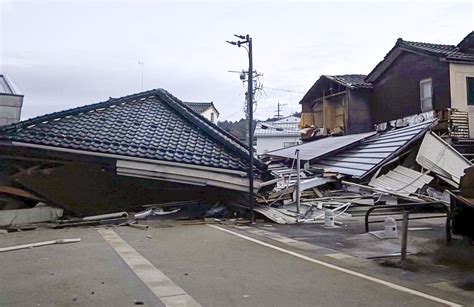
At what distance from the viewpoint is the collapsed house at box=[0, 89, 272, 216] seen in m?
11.7

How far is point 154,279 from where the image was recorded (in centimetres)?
577

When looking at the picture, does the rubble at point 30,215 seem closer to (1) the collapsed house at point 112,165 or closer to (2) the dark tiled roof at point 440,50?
(1) the collapsed house at point 112,165

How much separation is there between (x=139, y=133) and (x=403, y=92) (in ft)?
51.9

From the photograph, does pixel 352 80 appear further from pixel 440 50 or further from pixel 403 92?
pixel 440 50

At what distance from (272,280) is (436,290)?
1939 millimetres

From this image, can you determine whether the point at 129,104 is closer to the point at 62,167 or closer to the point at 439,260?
the point at 62,167

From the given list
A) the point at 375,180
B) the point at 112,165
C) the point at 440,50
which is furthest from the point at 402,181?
the point at 112,165

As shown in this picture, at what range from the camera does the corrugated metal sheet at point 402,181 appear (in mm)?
15141

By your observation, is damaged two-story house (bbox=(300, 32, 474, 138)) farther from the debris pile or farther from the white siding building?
the white siding building

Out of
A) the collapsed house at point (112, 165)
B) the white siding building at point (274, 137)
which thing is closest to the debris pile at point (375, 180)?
the collapsed house at point (112, 165)

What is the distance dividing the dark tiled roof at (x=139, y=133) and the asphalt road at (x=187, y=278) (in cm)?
361

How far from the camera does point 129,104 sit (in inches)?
606

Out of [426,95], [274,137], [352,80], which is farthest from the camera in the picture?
[274,137]

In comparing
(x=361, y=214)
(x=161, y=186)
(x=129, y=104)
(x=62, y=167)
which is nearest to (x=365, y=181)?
(x=361, y=214)
